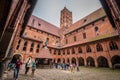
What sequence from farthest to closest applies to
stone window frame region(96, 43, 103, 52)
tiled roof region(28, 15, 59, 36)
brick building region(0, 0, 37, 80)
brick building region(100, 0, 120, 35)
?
tiled roof region(28, 15, 59, 36) < stone window frame region(96, 43, 103, 52) < brick building region(100, 0, 120, 35) < brick building region(0, 0, 37, 80)

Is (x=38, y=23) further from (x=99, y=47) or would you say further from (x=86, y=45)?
(x=99, y=47)

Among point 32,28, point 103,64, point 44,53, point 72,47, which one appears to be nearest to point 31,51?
point 44,53

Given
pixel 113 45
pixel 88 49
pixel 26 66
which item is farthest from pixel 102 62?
pixel 26 66

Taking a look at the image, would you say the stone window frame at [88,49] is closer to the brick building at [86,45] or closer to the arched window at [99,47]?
the brick building at [86,45]

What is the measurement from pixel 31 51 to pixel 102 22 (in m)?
20.9

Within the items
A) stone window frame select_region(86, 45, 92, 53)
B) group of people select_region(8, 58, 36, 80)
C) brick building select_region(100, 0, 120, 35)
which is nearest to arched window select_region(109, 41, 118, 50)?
stone window frame select_region(86, 45, 92, 53)

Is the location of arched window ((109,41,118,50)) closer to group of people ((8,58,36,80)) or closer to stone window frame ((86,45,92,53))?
stone window frame ((86,45,92,53))

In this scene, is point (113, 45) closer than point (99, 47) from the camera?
Yes

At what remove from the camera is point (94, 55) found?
59.6 feet

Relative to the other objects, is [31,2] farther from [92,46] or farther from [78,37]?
[78,37]

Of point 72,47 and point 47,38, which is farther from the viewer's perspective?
point 47,38

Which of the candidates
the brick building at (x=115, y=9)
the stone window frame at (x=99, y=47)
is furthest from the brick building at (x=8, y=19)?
the stone window frame at (x=99, y=47)

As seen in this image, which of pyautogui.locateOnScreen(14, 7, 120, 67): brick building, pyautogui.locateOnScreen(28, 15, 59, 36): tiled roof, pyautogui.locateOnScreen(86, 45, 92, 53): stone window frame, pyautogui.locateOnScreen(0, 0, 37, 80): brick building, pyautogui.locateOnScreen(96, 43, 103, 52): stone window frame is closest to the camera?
pyautogui.locateOnScreen(0, 0, 37, 80): brick building

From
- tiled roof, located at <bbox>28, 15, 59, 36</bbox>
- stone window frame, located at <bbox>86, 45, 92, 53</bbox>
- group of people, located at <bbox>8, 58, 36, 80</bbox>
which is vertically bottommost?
group of people, located at <bbox>8, 58, 36, 80</bbox>
